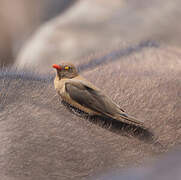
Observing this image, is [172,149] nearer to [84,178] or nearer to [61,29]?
[84,178]

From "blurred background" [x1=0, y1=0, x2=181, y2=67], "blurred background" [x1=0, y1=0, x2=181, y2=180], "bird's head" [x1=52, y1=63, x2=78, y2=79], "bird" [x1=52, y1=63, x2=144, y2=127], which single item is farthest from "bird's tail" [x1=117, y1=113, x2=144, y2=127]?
"blurred background" [x1=0, y1=0, x2=181, y2=67]

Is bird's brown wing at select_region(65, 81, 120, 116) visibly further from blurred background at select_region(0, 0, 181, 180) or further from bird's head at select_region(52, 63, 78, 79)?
blurred background at select_region(0, 0, 181, 180)

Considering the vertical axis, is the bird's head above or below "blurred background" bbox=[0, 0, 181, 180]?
above

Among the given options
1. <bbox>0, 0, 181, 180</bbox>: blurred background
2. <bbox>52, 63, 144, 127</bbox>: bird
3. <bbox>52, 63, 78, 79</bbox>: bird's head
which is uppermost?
<bbox>52, 63, 78, 79</bbox>: bird's head

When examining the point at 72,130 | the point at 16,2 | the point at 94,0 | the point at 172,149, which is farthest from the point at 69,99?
the point at 16,2

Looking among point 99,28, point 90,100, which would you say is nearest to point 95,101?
point 90,100

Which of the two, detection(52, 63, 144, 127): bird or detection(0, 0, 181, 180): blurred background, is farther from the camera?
detection(0, 0, 181, 180): blurred background

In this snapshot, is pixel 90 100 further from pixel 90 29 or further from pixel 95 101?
pixel 90 29

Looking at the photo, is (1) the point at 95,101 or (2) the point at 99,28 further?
(2) the point at 99,28
